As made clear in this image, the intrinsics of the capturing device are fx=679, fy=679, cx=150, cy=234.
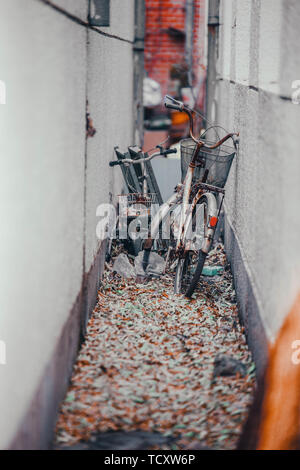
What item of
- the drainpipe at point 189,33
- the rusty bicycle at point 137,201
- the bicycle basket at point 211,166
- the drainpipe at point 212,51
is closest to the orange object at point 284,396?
the bicycle basket at point 211,166

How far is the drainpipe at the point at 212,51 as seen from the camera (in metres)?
10.9

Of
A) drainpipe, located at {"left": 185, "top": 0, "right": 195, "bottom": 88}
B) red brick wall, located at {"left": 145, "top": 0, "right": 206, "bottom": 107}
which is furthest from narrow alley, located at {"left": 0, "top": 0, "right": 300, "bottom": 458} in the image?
red brick wall, located at {"left": 145, "top": 0, "right": 206, "bottom": 107}

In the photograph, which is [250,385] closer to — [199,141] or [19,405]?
[19,405]

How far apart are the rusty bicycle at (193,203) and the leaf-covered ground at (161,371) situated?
39 cm

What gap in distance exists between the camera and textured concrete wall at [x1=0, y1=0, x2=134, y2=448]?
2990 millimetres

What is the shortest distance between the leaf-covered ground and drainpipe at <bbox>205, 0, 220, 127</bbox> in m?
5.05

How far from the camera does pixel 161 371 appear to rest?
16.5 ft

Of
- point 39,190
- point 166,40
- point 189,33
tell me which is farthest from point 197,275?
point 166,40

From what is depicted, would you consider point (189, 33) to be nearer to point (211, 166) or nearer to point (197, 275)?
point (211, 166)

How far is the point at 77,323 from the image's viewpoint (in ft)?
16.7

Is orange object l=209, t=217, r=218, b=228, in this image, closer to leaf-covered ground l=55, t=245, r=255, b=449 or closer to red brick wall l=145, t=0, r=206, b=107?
leaf-covered ground l=55, t=245, r=255, b=449

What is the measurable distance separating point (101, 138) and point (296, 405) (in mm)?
3790

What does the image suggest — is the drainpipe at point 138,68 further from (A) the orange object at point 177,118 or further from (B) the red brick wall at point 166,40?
(A) the orange object at point 177,118

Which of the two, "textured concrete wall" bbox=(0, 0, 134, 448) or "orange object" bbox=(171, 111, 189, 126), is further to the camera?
"orange object" bbox=(171, 111, 189, 126)
